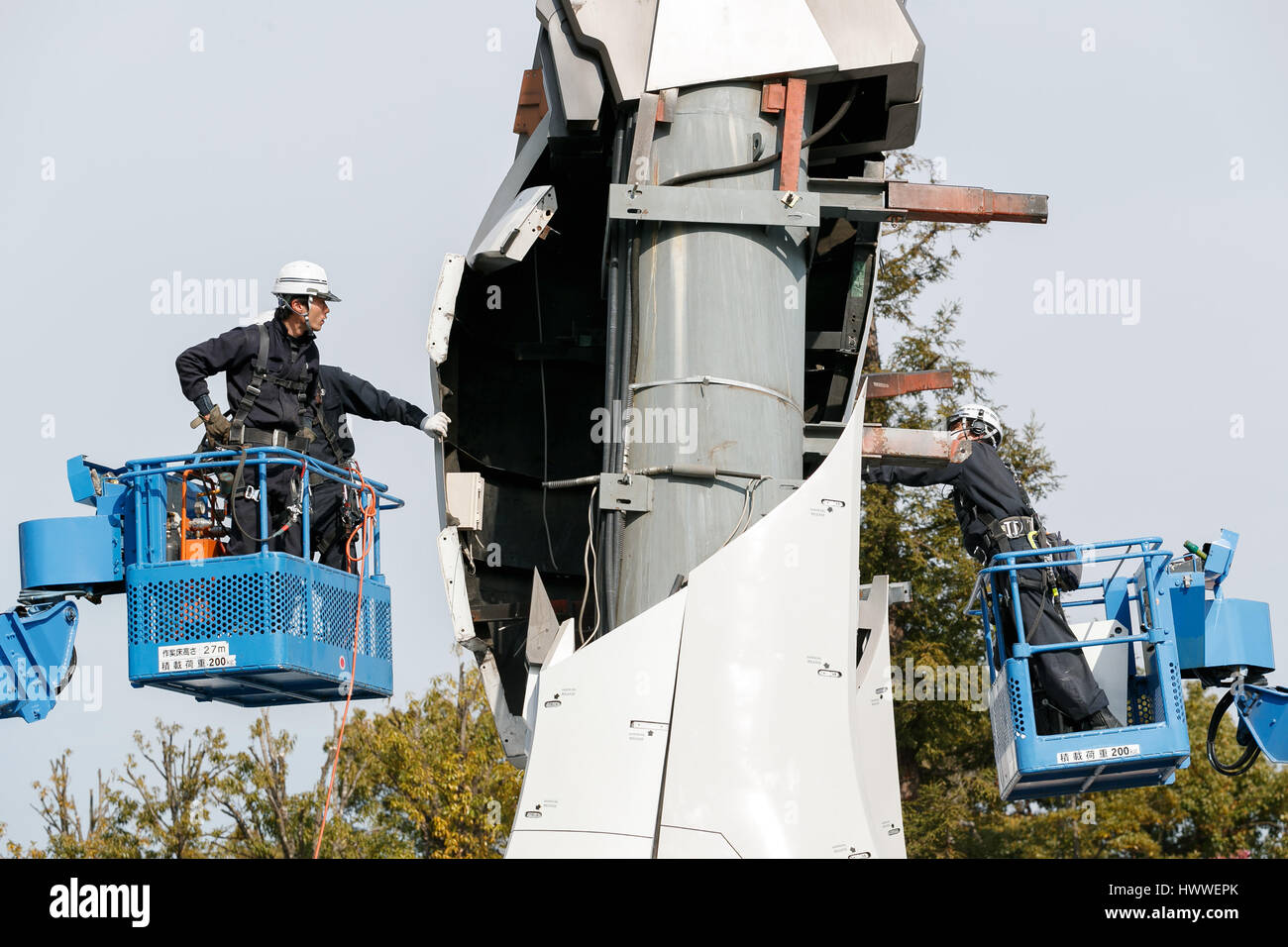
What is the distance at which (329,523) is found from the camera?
378 inches

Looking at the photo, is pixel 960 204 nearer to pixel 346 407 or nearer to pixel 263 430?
pixel 346 407

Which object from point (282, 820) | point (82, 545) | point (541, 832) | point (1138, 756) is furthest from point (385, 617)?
point (282, 820)

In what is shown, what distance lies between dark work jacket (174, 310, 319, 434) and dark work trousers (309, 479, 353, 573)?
0.47 m

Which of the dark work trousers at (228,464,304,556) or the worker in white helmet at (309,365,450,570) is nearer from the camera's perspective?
the dark work trousers at (228,464,304,556)

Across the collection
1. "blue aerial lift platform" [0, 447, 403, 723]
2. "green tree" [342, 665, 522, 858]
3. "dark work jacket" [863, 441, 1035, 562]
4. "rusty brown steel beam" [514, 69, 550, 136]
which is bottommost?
"green tree" [342, 665, 522, 858]

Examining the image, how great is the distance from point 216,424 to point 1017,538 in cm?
476

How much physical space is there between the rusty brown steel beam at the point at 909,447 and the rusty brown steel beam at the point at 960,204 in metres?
1.31

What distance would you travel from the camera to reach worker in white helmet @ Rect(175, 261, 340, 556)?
927 centimetres

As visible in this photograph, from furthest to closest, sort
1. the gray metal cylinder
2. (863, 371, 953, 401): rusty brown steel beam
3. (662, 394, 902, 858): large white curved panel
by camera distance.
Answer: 1. (863, 371, 953, 401): rusty brown steel beam
2. the gray metal cylinder
3. (662, 394, 902, 858): large white curved panel

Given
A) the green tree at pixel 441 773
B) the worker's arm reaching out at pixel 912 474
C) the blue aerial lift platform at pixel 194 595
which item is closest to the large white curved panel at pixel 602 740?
the blue aerial lift platform at pixel 194 595

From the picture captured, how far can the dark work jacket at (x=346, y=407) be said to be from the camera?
33.0 ft

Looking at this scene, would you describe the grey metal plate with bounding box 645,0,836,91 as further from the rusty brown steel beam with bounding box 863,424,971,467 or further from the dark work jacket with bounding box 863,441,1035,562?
the dark work jacket with bounding box 863,441,1035,562

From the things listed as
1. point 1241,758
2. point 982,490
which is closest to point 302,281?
point 982,490

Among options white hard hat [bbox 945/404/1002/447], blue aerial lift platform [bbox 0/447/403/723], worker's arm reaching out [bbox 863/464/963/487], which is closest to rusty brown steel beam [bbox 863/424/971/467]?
worker's arm reaching out [bbox 863/464/963/487]
